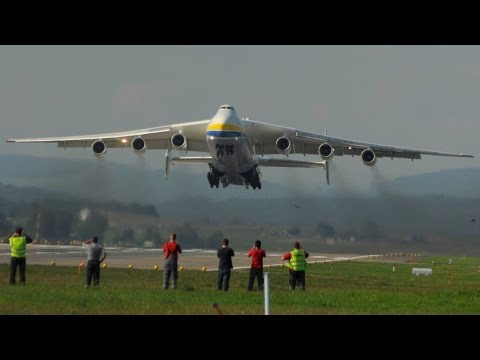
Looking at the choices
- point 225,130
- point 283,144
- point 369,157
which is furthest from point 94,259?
point 369,157

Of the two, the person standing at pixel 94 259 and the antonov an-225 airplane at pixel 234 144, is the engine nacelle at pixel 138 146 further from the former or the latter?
the person standing at pixel 94 259

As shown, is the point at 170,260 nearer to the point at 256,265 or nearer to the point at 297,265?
the point at 256,265

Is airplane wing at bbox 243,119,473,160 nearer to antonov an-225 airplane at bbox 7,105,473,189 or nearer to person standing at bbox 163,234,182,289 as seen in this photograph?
antonov an-225 airplane at bbox 7,105,473,189

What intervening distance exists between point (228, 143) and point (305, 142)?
6.94 meters

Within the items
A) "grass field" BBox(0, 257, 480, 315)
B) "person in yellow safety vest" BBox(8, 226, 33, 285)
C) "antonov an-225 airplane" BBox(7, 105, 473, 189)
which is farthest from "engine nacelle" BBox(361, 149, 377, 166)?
"person in yellow safety vest" BBox(8, 226, 33, 285)

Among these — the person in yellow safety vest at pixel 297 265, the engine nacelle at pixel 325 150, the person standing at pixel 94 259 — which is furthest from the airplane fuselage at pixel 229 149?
the person standing at pixel 94 259

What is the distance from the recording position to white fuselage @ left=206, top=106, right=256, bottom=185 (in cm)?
3634

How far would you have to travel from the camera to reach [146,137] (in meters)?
41.9

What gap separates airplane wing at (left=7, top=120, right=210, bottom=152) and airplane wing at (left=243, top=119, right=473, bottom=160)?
8.13 feet

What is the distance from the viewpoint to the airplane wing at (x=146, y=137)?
41.1 meters
